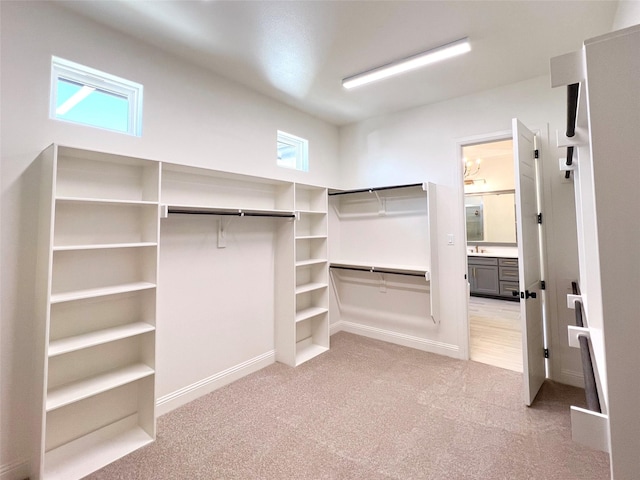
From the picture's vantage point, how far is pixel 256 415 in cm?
237

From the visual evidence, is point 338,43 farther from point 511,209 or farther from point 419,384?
point 511,209

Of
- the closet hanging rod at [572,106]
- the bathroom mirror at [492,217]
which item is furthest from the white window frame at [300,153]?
the bathroom mirror at [492,217]

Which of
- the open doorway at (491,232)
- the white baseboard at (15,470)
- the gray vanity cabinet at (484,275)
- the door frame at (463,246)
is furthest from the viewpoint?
the gray vanity cabinet at (484,275)

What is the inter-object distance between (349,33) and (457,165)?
6.19 ft

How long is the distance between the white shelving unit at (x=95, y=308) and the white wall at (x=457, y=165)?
2763mm

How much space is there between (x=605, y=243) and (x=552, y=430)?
2283 mm

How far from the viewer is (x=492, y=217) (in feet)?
22.2

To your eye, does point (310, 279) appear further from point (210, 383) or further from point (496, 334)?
point (496, 334)

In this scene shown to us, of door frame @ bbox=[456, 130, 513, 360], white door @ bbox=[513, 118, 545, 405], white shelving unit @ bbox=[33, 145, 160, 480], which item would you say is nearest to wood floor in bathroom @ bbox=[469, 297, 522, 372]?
door frame @ bbox=[456, 130, 513, 360]

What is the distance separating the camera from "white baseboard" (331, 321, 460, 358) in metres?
A: 3.47

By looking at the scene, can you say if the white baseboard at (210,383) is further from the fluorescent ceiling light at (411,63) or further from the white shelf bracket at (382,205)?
the fluorescent ceiling light at (411,63)

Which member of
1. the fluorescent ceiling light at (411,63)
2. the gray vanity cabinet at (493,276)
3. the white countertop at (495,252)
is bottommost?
the gray vanity cabinet at (493,276)

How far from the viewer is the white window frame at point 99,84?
6.50 feet

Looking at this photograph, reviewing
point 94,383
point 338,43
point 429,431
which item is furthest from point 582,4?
point 94,383
